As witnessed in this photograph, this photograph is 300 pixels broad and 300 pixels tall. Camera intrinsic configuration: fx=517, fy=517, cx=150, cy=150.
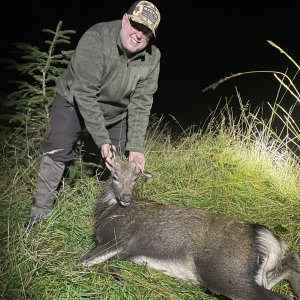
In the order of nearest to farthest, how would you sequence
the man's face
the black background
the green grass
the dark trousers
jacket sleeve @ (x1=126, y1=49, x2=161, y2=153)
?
the green grass < the man's face < the dark trousers < jacket sleeve @ (x1=126, y1=49, x2=161, y2=153) < the black background

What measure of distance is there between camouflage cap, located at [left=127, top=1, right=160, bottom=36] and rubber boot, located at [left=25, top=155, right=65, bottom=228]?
1.61 metres

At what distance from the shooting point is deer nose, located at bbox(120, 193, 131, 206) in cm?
489

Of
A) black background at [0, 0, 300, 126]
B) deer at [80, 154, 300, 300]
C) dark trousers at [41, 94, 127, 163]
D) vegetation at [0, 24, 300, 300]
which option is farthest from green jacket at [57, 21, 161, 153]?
black background at [0, 0, 300, 126]

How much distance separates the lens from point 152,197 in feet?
18.0

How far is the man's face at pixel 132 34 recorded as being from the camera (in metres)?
4.86

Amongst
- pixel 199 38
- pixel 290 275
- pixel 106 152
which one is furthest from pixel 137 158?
pixel 199 38

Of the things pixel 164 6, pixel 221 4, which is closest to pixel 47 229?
pixel 164 6

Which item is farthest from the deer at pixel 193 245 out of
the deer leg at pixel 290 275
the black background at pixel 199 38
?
the black background at pixel 199 38

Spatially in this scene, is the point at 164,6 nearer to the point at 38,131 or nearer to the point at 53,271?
the point at 38,131

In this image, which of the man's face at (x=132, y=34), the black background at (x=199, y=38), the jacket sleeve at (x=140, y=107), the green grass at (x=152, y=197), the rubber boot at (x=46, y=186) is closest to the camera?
the green grass at (x=152, y=197)

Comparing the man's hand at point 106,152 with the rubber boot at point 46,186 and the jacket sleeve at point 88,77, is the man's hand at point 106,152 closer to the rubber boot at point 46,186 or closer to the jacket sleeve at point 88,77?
the jacket sleeve at point 88,77

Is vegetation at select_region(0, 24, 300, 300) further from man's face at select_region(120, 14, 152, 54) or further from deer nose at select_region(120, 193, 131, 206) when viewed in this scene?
man's face at select_region(120, 14, 152, 54)

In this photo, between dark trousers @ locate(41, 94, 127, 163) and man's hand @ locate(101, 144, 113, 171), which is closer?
man's hand @ locate(101, 144, 113, 171)

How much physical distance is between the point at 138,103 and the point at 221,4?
13602mm
